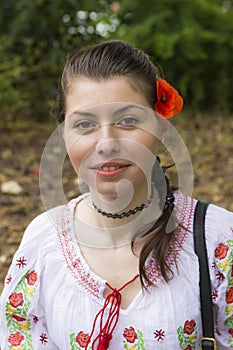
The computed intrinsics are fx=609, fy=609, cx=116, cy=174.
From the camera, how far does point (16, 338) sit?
178 centimetres

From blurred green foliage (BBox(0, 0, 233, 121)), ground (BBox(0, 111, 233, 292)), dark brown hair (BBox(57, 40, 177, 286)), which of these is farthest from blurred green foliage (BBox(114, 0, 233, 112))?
dark brown hair (BBox(57, 40, 177, 286))

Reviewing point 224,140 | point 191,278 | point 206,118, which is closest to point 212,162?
point 224,140

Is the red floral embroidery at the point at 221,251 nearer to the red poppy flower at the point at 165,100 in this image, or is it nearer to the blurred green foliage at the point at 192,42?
the red poppy flower at the point at 165,100

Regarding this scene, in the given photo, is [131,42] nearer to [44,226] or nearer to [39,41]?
[39,41]

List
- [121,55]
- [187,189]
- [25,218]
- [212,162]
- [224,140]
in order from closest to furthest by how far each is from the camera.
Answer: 1. [121,55]
2. [187,189]
3. [25,218]
4. [212,162]
5. [224,140]

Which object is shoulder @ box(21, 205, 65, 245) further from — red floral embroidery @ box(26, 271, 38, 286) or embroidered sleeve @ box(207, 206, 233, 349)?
embroidered sleeve @ box(207, 206, 233, 349)

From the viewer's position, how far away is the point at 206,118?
4.92 meters

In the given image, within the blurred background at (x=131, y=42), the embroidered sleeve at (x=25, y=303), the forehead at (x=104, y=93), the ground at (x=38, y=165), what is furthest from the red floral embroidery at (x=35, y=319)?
the blurred background at (x=131, y=42)

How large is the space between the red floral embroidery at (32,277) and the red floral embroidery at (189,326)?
438 mm

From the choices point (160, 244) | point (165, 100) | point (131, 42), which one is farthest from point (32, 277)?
point (131, 42)

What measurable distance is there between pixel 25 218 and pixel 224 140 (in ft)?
5.74

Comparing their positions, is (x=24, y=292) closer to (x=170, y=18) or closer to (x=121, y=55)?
(x=121, y=55)

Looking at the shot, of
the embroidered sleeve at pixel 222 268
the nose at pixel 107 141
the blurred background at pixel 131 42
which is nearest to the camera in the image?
the nose at pixel 107 141

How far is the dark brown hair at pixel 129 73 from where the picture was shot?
160cm
